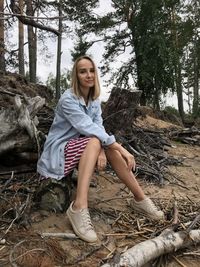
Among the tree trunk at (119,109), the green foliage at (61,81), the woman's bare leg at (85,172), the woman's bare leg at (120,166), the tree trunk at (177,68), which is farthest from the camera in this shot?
the green foliage at (61,81)

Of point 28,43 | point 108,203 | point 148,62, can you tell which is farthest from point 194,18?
point 108,203

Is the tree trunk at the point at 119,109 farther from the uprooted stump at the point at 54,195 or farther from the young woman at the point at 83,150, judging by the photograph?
the uprooted stump at the point at 54,195

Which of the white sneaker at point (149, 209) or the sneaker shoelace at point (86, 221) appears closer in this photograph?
the sneaker shoelace at point (86, 221)

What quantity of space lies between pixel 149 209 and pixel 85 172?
0.74m

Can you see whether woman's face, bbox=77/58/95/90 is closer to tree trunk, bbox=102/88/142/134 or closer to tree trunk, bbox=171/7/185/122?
tree trunk, bbox=102/88/142/134

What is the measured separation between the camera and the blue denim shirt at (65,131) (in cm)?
328

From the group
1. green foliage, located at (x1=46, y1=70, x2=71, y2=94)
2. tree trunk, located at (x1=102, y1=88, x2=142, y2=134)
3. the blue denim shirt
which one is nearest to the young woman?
the blue denim shirt

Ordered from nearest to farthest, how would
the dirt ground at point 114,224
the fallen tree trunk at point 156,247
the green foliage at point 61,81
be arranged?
the fallen tree trunk at point 156,247
the dirt ground at point 114,224
the green foliage at point 61,81

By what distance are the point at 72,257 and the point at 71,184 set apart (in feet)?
2.92

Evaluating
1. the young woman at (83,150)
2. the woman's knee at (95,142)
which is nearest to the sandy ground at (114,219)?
the young woman at (83,150)

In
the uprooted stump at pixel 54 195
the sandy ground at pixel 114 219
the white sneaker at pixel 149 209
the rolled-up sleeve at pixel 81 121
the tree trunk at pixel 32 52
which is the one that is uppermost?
the tree trunk at pixel 32 52

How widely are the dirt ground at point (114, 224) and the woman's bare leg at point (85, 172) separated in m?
0.23

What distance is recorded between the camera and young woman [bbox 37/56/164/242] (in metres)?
3.10

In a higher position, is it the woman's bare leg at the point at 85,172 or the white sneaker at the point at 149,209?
the woman's bare leg at the point at 85,172
